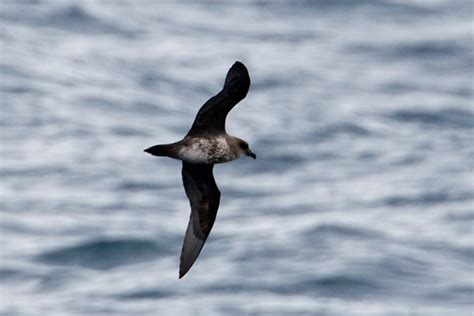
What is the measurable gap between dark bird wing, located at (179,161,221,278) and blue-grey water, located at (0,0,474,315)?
10127 mm

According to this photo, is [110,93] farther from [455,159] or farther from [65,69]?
[455,159]

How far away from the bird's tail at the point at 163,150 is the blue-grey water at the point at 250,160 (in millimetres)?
11543

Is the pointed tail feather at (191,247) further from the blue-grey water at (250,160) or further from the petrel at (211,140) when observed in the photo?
the blue-grey water at (250,160)

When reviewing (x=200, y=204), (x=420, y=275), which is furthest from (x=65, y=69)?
(x=200, y=204)

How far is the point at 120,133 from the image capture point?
34812 mm

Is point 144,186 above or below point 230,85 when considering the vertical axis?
above

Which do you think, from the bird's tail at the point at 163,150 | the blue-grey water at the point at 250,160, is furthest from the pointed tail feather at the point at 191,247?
the blue-grey water at the point at 250,160

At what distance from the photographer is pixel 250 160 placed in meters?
32.2

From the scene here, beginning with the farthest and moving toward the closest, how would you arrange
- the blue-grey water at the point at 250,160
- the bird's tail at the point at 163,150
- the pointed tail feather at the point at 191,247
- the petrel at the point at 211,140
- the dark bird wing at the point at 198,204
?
the blue-grey water at the point at 250,160 < the pointed tail feather at the point at 191,247 < the dark bird wing at the point at 198,204 < the petrel at the point at 211,140 < the bird's tail at the point at 163,150

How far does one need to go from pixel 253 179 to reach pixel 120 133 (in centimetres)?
453

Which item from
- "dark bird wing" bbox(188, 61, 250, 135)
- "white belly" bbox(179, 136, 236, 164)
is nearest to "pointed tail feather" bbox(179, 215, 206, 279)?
"white belly" bbox(179, 136, 236, 164)

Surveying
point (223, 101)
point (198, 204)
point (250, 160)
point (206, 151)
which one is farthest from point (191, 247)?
point (250, 160)

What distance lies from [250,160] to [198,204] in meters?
19.5

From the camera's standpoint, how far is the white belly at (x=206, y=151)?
38.7 feet
